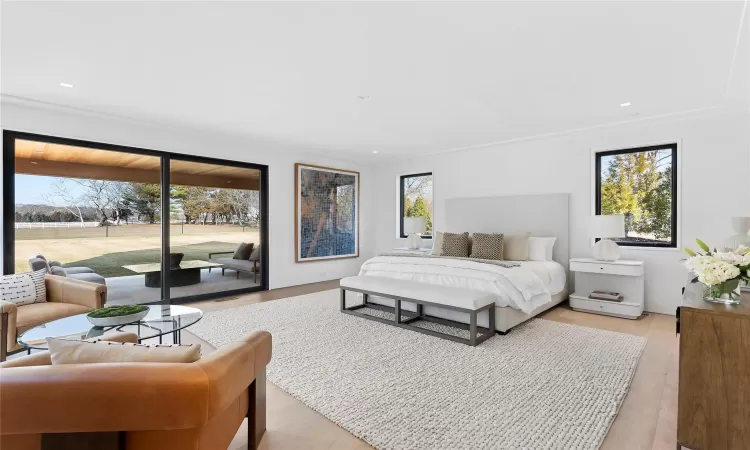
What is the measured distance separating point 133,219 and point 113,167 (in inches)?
28.3

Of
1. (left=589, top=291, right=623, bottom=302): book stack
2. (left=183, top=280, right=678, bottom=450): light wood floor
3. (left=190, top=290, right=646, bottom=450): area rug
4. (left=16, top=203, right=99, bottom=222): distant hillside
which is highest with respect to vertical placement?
(left=16, top=203, right=99, bottom=222): distant hillside

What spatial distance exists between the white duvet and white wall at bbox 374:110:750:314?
1.09 m

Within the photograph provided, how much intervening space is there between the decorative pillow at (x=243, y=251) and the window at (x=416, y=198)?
300cm

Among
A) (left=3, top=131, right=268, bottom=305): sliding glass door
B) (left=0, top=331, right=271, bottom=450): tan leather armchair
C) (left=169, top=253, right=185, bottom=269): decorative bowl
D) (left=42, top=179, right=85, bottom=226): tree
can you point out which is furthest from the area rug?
(left=42, top=179, right=85, bottom=226): tree

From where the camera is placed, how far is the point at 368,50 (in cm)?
272

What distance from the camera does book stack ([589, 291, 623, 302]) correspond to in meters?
4.54

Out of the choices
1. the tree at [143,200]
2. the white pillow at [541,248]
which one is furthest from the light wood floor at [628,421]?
the tree at [143,200]

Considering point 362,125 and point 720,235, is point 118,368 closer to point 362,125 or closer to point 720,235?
point 362,125

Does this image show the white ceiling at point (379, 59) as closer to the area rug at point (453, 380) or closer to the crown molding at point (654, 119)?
the crown molding at point (654, 119)

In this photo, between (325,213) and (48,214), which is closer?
(48,214)

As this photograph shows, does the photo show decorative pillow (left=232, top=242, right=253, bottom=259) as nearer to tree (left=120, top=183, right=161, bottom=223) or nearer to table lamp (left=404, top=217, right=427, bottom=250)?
tree (left=120, top=183, right=161, bottom=223)

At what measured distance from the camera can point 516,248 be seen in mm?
5156

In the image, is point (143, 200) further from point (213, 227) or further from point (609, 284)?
point (609, 284)

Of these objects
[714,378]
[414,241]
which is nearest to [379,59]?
[714,378]
